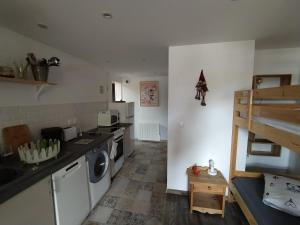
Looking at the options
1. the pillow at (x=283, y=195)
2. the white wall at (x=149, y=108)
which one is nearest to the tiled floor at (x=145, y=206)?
the pillow at (x=283, y=195)

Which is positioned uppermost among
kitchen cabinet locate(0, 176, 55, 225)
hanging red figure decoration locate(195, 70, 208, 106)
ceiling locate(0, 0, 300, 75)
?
ceiling locate(0, 0, 300, 75)

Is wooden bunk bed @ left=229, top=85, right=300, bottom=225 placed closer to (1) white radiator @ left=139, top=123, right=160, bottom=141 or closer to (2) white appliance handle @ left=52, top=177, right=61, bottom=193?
(2) white appliance handle @ left=52, top=177, right=61, bottom=193

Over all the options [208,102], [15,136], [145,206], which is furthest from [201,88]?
[15,136]

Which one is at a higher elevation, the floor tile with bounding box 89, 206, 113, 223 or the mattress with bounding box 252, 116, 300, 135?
the mattress with bounding box 252, 116, 300, 135

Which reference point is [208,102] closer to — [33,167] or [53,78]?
[33,167]

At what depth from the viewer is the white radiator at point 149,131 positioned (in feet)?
16.9

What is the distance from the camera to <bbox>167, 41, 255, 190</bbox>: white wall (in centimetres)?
211

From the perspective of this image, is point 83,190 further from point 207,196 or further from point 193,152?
point 207,196

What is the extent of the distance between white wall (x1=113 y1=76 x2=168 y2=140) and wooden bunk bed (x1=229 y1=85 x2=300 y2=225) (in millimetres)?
3077

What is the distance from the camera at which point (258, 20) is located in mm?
1489

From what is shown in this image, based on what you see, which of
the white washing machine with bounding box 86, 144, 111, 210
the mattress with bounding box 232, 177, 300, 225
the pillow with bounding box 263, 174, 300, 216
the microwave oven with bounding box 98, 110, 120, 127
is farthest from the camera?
the microwave oven with bounding box 98, 110, 120, 127

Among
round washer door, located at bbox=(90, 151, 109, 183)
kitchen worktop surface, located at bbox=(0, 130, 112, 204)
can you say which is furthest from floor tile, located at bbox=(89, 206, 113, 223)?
kitchen worktop surface, located at bbox=(0, 130, 112, 204)

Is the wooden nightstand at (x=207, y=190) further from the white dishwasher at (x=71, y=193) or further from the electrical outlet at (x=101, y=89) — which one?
the electrical outlet at (x=101, y=89)

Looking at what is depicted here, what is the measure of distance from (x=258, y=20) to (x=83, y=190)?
2.75m
